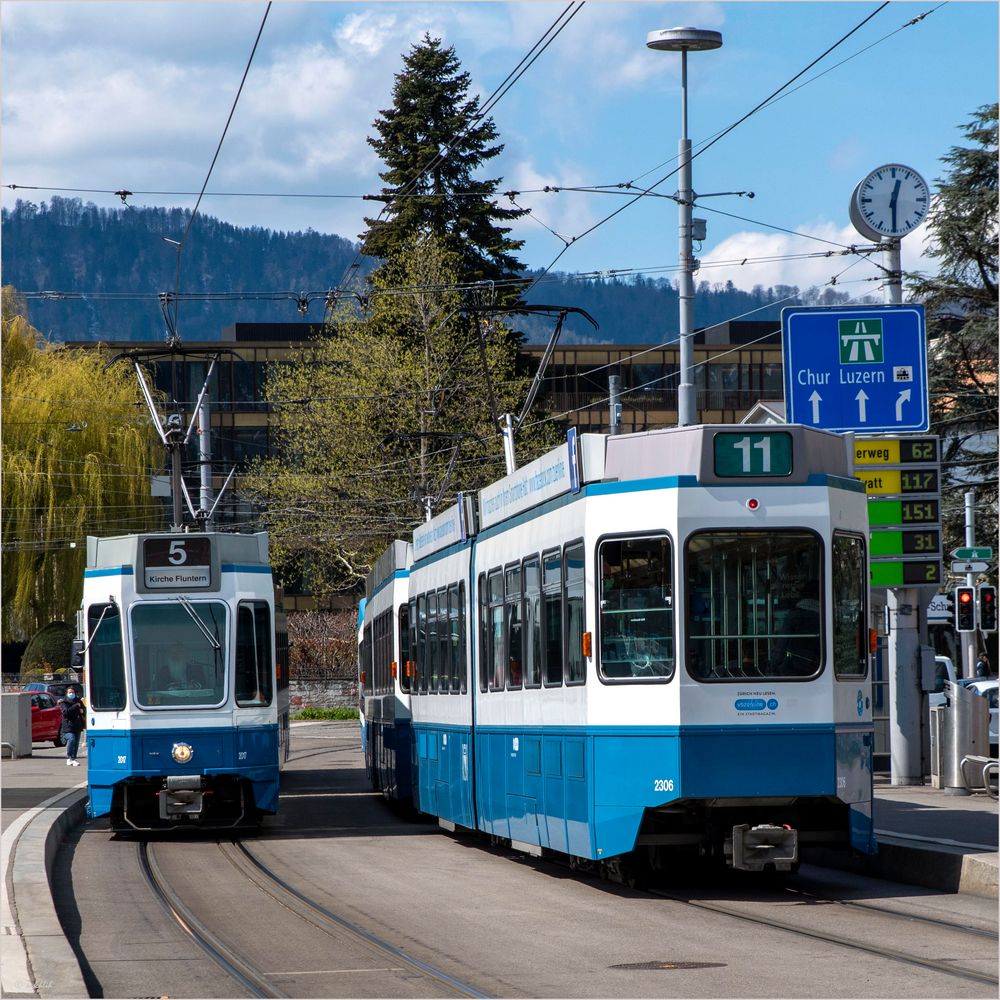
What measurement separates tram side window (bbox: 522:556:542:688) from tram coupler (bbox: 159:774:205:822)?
18.4 feet

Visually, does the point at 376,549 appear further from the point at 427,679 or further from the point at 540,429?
the point at 427,679

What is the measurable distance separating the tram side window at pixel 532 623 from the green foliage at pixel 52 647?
4134 centimetres

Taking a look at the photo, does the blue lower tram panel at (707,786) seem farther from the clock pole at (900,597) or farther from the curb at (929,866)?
the clock pole at (900,597)

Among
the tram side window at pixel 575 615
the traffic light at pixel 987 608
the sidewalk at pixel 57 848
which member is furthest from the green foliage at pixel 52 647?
the tram side window at pixel 575 615

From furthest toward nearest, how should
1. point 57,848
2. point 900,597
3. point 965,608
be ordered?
1. point 965,608
2. point 900,597
3. point 57,848

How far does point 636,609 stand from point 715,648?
0.64 m

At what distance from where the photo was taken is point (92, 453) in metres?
51.5

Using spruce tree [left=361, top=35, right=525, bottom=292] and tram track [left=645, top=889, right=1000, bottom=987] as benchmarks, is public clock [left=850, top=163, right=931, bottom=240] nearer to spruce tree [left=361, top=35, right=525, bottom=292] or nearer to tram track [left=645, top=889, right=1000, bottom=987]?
tram track [left=645, top=889, right=1000, bottom=987]

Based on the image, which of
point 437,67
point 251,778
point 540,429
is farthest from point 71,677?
point 251,778

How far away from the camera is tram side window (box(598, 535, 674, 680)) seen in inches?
496

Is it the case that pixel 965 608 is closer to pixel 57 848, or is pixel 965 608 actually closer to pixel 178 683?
pixel 178 683

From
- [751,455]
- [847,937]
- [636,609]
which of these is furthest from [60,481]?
[847,937]

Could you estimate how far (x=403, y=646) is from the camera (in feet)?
72.0

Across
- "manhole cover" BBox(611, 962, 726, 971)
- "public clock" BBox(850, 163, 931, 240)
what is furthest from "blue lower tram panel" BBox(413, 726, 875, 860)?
"public clock" BBox(850, 163, 931, 240)
